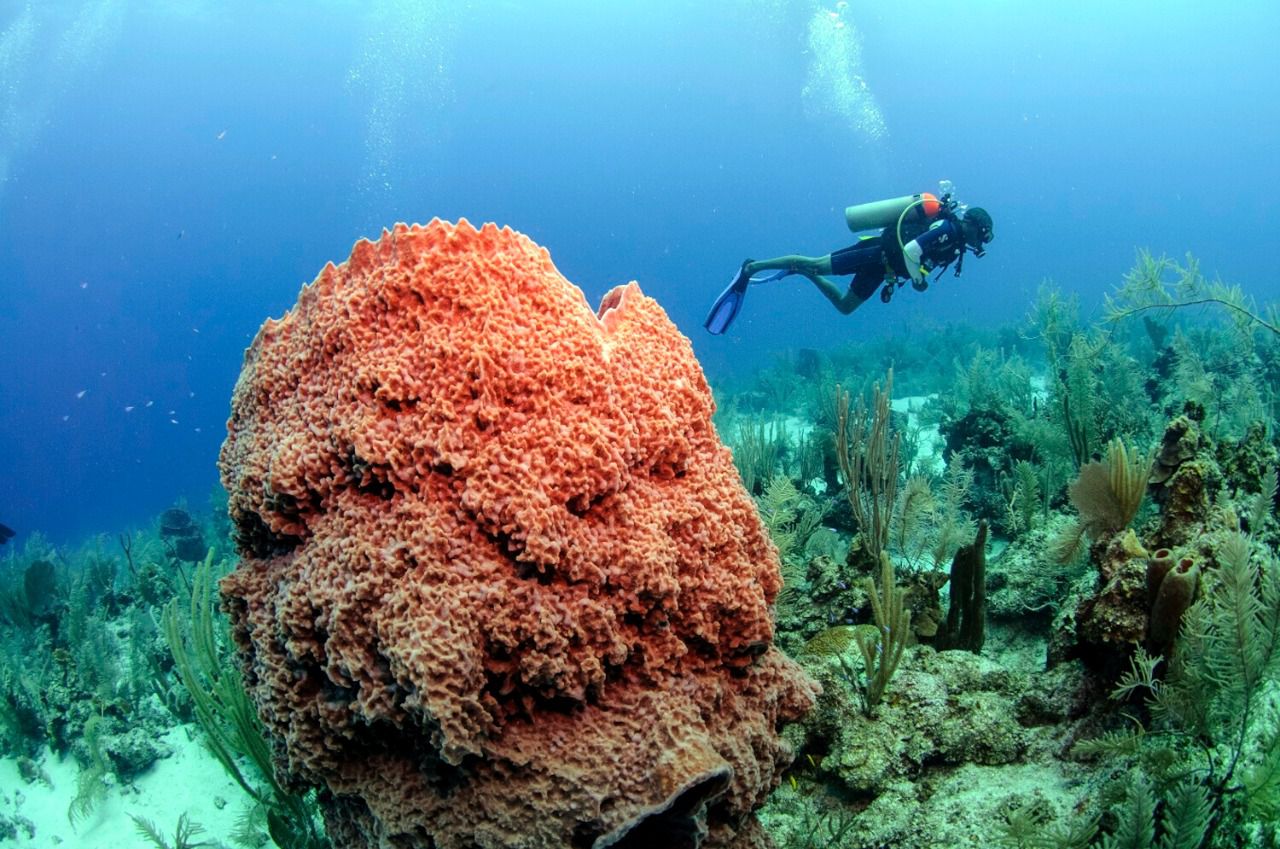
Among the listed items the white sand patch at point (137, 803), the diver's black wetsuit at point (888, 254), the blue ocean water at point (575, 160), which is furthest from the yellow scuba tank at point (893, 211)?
the blue ocean water at point (575, 160)

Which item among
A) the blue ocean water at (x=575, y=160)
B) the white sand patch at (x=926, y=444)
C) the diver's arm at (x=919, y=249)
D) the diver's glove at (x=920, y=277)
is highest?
the blue ocean water at (x=575, y=160)

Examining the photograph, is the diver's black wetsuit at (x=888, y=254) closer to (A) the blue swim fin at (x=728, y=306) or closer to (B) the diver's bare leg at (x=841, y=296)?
(B) the diver's bare leg at (x=841, y=296)

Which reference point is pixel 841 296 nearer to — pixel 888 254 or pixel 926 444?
pixel 888 254

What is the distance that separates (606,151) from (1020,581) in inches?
4869

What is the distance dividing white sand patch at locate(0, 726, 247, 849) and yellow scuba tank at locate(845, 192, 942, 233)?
9.64 m

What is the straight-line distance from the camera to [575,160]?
11625 cm

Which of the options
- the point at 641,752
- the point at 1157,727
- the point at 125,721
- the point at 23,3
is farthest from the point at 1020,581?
the point at 23,3

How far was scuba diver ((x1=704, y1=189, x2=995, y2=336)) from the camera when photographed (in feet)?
30.4

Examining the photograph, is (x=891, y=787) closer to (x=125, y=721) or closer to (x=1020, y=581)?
(x=1020, y=581)

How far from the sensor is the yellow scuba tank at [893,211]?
9609 millimetres

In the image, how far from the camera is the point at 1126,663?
8.70ft

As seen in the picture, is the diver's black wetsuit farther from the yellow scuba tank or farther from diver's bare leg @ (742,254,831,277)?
diver's bare leg @ (742,254,831,277)

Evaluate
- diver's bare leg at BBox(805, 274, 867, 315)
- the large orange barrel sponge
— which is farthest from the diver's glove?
the large orange barrel sponge

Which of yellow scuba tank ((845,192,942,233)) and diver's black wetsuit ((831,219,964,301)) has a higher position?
yellow scuba tank ((845,192,942,233))
